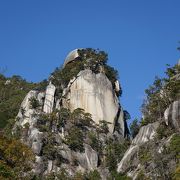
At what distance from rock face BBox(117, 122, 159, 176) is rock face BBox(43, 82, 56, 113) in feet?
55.9

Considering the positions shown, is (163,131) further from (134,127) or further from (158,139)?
(134,127)

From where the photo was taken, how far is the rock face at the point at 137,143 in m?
51.5

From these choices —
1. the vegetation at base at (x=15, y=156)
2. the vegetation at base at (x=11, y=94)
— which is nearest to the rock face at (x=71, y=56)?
the vegetation at base at (x=11, y=94)

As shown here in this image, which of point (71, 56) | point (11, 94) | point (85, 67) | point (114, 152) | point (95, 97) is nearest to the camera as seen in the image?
point (114, 152)

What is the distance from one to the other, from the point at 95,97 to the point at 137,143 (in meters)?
16.6

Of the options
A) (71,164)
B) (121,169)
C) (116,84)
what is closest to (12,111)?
(116,84)

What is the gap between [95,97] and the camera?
6900 centimetres

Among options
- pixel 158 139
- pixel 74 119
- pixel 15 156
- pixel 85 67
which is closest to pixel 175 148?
pixel 158 139

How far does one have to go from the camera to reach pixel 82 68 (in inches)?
2849

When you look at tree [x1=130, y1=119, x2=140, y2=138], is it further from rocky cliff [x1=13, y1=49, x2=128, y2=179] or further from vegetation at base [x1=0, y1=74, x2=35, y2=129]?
vegetation at base [x1=0, y1=74, x2=35, y2=129]

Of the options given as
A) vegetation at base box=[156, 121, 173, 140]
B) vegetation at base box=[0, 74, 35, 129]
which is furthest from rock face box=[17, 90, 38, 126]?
vegetation at base box=[156, 121, 173, 140]

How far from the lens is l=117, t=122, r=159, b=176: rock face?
51.5 meters

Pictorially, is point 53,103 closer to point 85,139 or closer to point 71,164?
point 85,139

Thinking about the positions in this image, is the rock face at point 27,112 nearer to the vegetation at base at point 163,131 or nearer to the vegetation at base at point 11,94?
the vegetation at base at point 11,94
